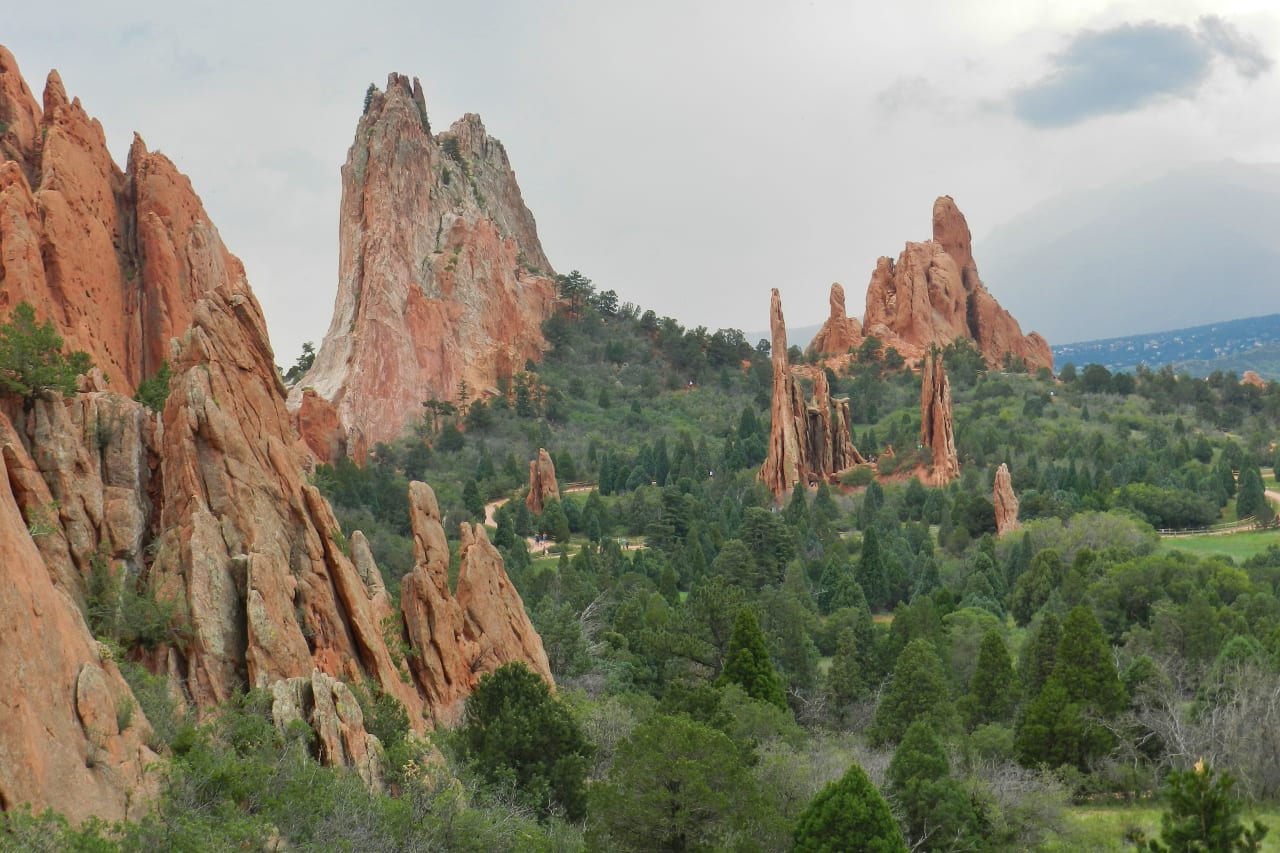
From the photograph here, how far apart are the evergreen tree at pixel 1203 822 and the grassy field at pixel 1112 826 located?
4.21 meters

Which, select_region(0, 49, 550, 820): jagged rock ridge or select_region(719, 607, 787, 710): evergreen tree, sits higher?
select_region(0, 49, 550, 820): jagged rock ridge

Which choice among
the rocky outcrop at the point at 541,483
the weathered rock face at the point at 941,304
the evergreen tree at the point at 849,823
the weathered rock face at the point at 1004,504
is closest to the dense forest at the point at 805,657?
the evergreen tree at the point at 849,823

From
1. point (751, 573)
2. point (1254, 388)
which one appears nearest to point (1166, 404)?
point (1254, 388)

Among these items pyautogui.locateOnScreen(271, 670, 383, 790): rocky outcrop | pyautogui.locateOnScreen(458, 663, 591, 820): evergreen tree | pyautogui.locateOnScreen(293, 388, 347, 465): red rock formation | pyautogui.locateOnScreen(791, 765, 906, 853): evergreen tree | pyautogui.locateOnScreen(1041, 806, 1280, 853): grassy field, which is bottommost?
pyautogui.locateOnScreen(1041, 806, 1280, 853): grassy field

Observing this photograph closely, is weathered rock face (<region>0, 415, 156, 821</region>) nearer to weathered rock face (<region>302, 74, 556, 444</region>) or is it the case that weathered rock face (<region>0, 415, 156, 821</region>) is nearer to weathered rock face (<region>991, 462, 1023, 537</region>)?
weathered rock face (<region>991, 462, 1023, 537</region>)

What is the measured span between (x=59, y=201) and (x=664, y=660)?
20344mm

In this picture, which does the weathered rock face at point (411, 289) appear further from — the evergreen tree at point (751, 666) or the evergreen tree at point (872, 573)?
the evergreen tree at point (751, 666)

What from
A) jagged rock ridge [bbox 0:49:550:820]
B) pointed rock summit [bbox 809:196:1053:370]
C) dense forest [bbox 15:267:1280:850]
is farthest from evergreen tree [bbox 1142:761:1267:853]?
pointed rock summit [bbox 809:196:1053:370]

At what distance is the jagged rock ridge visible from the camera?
59.7ft

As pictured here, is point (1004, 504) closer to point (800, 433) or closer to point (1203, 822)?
point (800, 433)

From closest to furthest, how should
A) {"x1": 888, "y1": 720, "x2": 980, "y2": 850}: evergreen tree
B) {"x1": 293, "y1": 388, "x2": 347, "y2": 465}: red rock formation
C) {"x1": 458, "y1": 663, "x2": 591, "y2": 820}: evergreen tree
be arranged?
{"x1": 458, "y1": 663, "x2": 591, "y2": 820}: evergreen tree → {"x1": 888, "y1": 720, "x2": 980, "y2": 850}: evergreen tree → {"x1": 293, "y1": 388, "x2": 347, "y2": 465}: red rock formation

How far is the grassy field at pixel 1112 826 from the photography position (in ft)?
95.1

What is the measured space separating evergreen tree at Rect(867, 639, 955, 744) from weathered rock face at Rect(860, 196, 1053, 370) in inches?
3574

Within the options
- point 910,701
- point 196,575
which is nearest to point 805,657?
point 910,701
